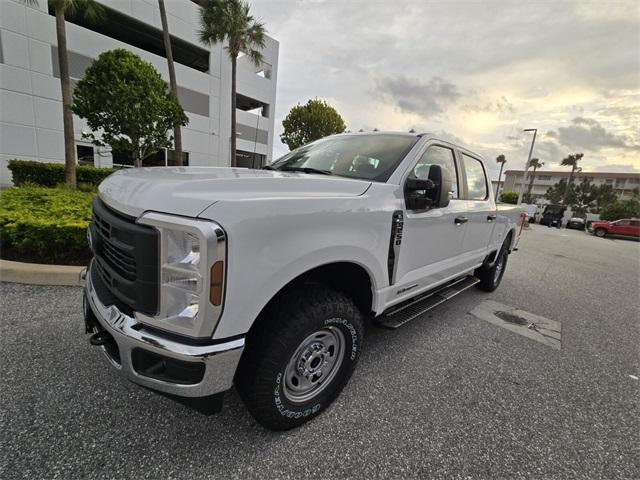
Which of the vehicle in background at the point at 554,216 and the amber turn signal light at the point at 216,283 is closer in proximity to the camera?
the amber turn signal light at the point at 216,283

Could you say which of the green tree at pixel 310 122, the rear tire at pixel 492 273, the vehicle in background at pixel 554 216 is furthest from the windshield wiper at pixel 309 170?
the vehicle in background at pixel 554 216

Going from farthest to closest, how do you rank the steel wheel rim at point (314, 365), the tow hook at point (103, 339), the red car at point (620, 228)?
the red car at point (620, 228) → the steel wheel rim at point (314, 365) → the tow hook at point (103, 339)

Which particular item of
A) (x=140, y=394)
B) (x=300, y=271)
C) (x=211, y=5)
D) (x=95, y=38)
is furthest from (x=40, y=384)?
(x=95, y=38)

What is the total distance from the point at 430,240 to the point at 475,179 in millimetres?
1593

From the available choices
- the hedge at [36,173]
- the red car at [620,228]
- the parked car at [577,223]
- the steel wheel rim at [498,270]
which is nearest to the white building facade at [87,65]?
the hedge at [36,173]

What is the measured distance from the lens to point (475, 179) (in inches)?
146

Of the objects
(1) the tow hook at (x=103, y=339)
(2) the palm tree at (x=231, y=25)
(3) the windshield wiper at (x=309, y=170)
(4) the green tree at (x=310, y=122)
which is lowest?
(1) the tow hook at (x=103, y=339)

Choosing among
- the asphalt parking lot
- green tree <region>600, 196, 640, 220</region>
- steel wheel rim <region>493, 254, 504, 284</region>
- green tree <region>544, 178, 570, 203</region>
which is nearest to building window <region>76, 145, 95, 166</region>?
the asphalt parking lot

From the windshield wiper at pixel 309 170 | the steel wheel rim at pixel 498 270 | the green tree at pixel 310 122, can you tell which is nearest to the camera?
the windshield wiper at pixel 309 170

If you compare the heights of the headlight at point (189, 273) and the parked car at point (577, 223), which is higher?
the headlight at point (189, 273)

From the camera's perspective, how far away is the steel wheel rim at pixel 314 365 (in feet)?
6.05

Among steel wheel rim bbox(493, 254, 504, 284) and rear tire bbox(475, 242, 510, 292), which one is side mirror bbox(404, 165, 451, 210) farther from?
steel wheel rim bbox(493, 254, 504, 284)

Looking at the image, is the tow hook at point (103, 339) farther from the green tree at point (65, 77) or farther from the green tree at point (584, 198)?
the green tree at point (584, 198)

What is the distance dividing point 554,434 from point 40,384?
132 inches
